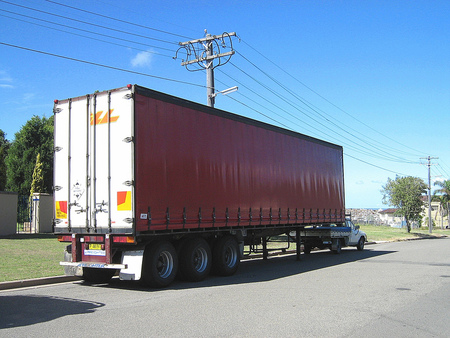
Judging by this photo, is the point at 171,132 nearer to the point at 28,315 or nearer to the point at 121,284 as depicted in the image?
the point at 121,284

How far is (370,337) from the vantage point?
241 inches

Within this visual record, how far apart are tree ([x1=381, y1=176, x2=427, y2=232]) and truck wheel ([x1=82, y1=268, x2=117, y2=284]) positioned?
42.7 meters

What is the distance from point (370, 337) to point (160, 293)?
4997 millimetres

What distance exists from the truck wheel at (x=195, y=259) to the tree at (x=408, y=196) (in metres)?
41.1

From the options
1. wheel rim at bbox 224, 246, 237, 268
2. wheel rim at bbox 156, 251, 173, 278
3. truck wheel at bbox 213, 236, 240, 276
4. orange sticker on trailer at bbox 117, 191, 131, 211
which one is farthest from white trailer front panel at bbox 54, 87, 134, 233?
wheel rim at bbox 224, 246, 237, 268

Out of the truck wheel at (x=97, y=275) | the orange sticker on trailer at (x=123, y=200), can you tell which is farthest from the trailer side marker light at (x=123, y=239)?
the truck wheel at (x=97, y=275)

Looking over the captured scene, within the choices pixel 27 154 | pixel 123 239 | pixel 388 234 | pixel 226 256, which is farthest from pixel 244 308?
pixel 388 234

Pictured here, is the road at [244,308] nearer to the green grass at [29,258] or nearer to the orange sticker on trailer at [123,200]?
the green grass at [29,258]

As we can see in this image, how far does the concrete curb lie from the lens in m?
10.1

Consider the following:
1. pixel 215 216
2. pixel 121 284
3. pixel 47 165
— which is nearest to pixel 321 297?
pixel 215 216

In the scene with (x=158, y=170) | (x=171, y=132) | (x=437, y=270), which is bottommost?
(x=437, y=270)

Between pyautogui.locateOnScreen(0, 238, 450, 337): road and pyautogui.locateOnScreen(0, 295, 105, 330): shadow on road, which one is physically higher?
pyautogui.locateOnScreen(0, 295, 105, 330): shadow on road

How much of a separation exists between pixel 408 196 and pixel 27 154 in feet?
124

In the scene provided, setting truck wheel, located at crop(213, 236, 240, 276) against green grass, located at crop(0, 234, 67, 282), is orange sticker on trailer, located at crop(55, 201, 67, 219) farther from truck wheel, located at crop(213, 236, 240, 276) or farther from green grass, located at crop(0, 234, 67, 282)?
truck wheel, located at crop(213, 236, 240, 276)
